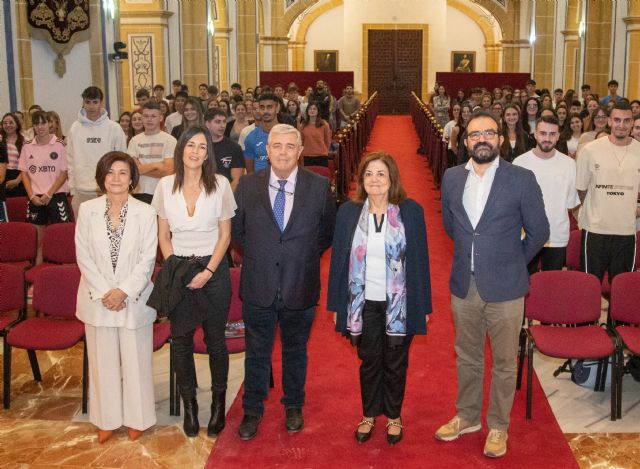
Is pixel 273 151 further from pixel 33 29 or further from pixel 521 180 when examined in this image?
pixel 33 29

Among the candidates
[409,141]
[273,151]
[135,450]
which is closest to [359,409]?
[135,450]

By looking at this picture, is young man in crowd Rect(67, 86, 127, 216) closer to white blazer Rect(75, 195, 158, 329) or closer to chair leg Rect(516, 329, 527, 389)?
white blazer Rect(75, 195, 158, 329)

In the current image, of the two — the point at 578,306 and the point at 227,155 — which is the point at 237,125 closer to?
the point at 227,155

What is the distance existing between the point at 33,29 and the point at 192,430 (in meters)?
7.73

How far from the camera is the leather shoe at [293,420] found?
192 inches

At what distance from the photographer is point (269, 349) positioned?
4.85 meters

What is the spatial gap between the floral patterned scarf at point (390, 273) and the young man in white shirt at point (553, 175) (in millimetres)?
1588

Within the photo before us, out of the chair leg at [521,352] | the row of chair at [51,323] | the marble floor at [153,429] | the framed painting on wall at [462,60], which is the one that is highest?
the framed painting on wall at [462,60]

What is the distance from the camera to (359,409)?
520 cm

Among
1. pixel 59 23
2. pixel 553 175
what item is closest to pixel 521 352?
pixel 553 175

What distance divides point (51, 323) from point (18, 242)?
1.64 meters

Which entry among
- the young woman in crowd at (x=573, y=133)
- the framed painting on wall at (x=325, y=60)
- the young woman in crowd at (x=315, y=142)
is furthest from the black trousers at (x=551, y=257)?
the framed painting on wall at (x=325, y=60)

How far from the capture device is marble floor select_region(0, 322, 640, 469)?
466cm

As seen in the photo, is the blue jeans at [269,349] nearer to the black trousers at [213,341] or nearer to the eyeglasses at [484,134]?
the black trousers at [213,341]
